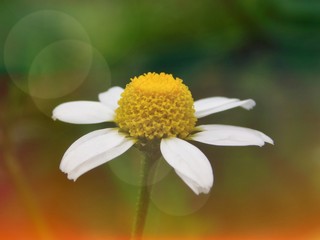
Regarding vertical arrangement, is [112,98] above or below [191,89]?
below

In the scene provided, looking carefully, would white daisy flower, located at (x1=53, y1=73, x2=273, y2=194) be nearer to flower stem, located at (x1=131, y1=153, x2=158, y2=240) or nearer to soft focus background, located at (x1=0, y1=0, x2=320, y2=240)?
flower stem, located at (x1=131, y1=153, x2=158, y2=240)

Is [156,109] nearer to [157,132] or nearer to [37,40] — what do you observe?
[157,132]

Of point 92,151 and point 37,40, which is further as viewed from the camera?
point 37,40

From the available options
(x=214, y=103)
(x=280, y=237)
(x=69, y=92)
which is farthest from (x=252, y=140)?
(x=69, y=92)

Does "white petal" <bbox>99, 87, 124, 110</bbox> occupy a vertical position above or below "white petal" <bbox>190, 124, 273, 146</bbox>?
above

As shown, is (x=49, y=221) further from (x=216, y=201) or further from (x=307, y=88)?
(x=307, y=88)

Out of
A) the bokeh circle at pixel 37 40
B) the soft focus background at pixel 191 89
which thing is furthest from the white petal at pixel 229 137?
the bokeh circle at pixel 37 40

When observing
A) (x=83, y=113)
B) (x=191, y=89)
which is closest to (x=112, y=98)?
(x=83, y=113)

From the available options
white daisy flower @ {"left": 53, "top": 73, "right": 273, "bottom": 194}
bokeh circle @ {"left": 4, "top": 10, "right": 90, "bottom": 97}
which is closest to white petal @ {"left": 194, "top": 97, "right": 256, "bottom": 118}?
white daisy flower @ {"left": 53, "top": 73, "right": 273, "bottom": 194}
